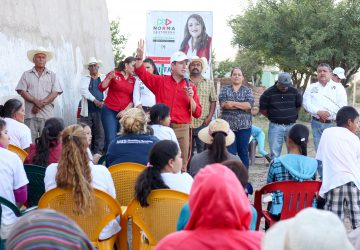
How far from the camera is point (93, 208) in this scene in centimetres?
488

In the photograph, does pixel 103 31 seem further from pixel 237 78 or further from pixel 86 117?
pixel 237 78

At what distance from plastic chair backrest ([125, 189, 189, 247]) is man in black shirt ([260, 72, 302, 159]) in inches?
217

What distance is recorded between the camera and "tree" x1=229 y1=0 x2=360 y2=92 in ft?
86.9

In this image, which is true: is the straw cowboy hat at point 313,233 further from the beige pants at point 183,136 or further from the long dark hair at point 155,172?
the beige pants at point 183,136

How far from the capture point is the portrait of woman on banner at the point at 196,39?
14.3m

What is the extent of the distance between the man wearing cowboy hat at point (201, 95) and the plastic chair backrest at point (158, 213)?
4.94 meters

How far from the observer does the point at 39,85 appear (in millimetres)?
10297

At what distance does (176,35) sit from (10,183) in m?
10.0

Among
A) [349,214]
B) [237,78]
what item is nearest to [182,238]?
[349,214]

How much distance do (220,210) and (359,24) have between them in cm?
Result: 2513

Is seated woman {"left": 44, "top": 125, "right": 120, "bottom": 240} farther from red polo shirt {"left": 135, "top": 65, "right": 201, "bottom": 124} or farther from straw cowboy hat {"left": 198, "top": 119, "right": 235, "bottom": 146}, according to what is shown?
red polo shirt {"left": 135, "top": 65, "right": 201, "bottom": 124}

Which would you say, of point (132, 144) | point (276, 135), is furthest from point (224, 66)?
point (132, 144)

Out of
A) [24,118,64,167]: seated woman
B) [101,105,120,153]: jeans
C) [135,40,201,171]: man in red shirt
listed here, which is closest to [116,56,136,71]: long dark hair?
[101,105,120,153]: jeans

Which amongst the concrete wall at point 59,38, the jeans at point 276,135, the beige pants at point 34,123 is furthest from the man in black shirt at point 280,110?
the concrete wall at point 59,38
